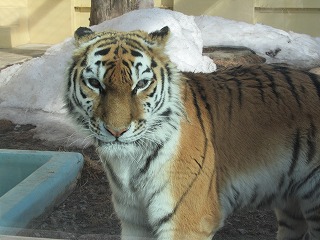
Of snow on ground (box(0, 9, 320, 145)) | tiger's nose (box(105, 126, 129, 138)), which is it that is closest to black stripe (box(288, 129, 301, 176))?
tiger's nose (box(105, 126, 129, 138))

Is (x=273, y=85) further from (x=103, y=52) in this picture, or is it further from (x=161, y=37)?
(x=103, y=52)

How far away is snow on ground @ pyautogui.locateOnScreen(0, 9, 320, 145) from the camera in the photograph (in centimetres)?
361

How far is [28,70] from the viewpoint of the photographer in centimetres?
416

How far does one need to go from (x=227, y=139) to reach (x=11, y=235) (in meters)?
0.76

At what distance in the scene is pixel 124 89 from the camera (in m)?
1.77

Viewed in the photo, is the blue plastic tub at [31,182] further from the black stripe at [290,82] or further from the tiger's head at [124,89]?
the black stripe at [290,82]

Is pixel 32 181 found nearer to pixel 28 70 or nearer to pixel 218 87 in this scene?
pixel 218 87

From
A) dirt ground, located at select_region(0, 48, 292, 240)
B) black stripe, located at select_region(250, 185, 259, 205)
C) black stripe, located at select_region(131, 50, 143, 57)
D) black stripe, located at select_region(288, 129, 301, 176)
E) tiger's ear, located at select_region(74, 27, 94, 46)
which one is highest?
tiger's ear, located at select_region(74, 27, 94, 46)

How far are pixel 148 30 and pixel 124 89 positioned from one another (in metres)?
2.09

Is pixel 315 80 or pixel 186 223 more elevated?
pixel 315 80

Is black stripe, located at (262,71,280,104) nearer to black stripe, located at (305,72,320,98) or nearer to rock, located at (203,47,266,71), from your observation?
black stripe, located at (305,72,320,98)

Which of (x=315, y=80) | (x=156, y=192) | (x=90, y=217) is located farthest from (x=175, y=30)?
(x=156, y=192)

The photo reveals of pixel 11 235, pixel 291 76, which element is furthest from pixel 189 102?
pixel 11 235

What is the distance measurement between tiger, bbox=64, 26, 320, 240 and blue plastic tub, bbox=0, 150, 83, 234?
1.45ft
